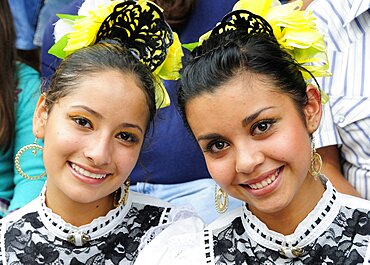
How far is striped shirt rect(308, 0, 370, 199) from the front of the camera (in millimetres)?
2264

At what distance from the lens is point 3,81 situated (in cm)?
265

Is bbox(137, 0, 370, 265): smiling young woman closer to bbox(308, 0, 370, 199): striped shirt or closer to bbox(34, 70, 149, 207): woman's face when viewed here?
bbox(34, 70, 149, 207): woman's face

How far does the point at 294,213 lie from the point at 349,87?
550mm

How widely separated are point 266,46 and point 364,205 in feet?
1.53

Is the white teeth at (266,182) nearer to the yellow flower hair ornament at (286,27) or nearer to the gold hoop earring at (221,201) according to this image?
the gold hoop earring at (221,201)

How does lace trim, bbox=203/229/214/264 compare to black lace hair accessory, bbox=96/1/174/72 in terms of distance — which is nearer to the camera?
lace trim, bbox=203/229/214/264

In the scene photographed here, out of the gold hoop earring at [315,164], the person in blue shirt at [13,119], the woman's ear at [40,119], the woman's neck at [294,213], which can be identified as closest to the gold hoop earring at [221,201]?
the woman's neck at [294,213]

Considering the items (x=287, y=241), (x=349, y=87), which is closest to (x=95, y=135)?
(x=287, y=241)

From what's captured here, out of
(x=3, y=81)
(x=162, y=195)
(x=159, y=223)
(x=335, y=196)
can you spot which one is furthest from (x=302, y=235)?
(x=3, y=81)

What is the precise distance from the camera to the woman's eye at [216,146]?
6.14ft

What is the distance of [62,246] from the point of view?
81.7 inches

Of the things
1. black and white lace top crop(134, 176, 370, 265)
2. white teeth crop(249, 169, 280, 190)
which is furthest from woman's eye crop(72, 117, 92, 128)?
white teeth crop(249, 169, 280, 190)

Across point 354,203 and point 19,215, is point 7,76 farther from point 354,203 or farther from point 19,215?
point 354,203

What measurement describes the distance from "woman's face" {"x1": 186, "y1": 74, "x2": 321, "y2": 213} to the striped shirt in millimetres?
423
